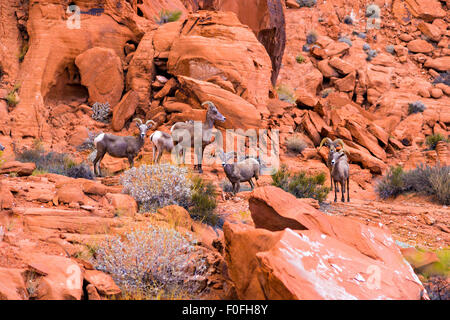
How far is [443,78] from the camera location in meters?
22.0

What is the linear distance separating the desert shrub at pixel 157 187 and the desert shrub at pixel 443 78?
2193 centimetres

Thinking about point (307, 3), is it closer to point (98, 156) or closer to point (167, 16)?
point (167, 16)

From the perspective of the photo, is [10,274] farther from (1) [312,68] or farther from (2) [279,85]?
(1) [312,68]

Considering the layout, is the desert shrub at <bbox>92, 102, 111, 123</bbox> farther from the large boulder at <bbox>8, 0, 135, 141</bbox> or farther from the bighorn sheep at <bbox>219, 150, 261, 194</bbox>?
the bighorn sheep at <bbox>219, 150, 261, 194</bbox>

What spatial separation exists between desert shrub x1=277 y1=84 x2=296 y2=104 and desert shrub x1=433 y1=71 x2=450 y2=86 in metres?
10.3

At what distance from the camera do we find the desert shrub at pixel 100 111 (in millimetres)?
13648

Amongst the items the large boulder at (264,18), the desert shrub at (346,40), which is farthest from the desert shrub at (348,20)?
the large boulder at (264,18)

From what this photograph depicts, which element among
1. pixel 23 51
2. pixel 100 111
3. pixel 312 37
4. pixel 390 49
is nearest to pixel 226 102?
pixel 100 111

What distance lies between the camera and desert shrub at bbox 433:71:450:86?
21538mm

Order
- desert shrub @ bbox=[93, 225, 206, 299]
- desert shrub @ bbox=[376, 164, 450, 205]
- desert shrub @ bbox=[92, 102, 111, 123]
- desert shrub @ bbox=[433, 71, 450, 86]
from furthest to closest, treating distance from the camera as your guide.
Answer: desert shrub @ bbox=[433, 71, 450, 86] < desert shrub @ bbox=[92, 102, 111, 123] < desert shrub @ bbox=[376, 164, 450, 205] < desert shrub @ bbox=[93, 225, 206, 299]

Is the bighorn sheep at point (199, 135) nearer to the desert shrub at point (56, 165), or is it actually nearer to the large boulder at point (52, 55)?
the desert shrub at point (56, 165)

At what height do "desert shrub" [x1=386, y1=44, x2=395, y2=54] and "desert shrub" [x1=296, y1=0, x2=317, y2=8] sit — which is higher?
"desert shrub" [x1=296, y1=0, x2=317, y2=8]

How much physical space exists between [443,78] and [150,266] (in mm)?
24829

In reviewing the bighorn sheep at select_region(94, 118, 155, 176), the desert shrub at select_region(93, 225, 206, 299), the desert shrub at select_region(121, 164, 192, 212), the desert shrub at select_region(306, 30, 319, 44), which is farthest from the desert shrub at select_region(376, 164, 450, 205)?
the desert shrub at select_region(306, 30, 319, 44)
